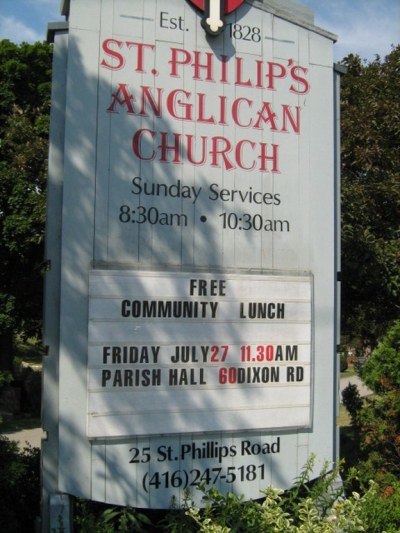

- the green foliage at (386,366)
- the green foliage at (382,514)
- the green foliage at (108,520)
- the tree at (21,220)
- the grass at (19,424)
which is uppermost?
the tree at (21,220)

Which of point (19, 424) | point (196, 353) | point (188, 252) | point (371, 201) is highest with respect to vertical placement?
point (371, 201)

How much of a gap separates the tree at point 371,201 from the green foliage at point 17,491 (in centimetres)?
453

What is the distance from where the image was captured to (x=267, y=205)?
4.68 m

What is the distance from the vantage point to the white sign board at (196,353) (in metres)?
4.17

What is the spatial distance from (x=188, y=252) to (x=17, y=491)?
2486mm

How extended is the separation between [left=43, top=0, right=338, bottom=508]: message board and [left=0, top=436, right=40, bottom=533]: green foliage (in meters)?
0.60

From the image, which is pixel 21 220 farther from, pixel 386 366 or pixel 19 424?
pixel 19 424

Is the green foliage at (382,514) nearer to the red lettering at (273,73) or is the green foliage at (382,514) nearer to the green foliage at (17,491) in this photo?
the green foliage at (17,491)

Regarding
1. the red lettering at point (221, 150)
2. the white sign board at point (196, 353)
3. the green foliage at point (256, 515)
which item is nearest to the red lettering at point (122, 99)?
the red lettering at point (221, 150)

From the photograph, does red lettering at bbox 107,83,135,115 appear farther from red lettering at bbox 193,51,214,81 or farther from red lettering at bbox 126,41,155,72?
red lettering at bbox 193,51,214,81

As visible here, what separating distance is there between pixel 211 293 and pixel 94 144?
137cm

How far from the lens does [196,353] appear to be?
14.4ft

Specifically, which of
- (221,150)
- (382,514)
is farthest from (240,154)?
(382,514)

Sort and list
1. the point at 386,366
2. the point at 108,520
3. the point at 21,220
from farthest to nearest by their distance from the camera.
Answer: the point at 21,220, the point at 386,366, the point at 108,520
